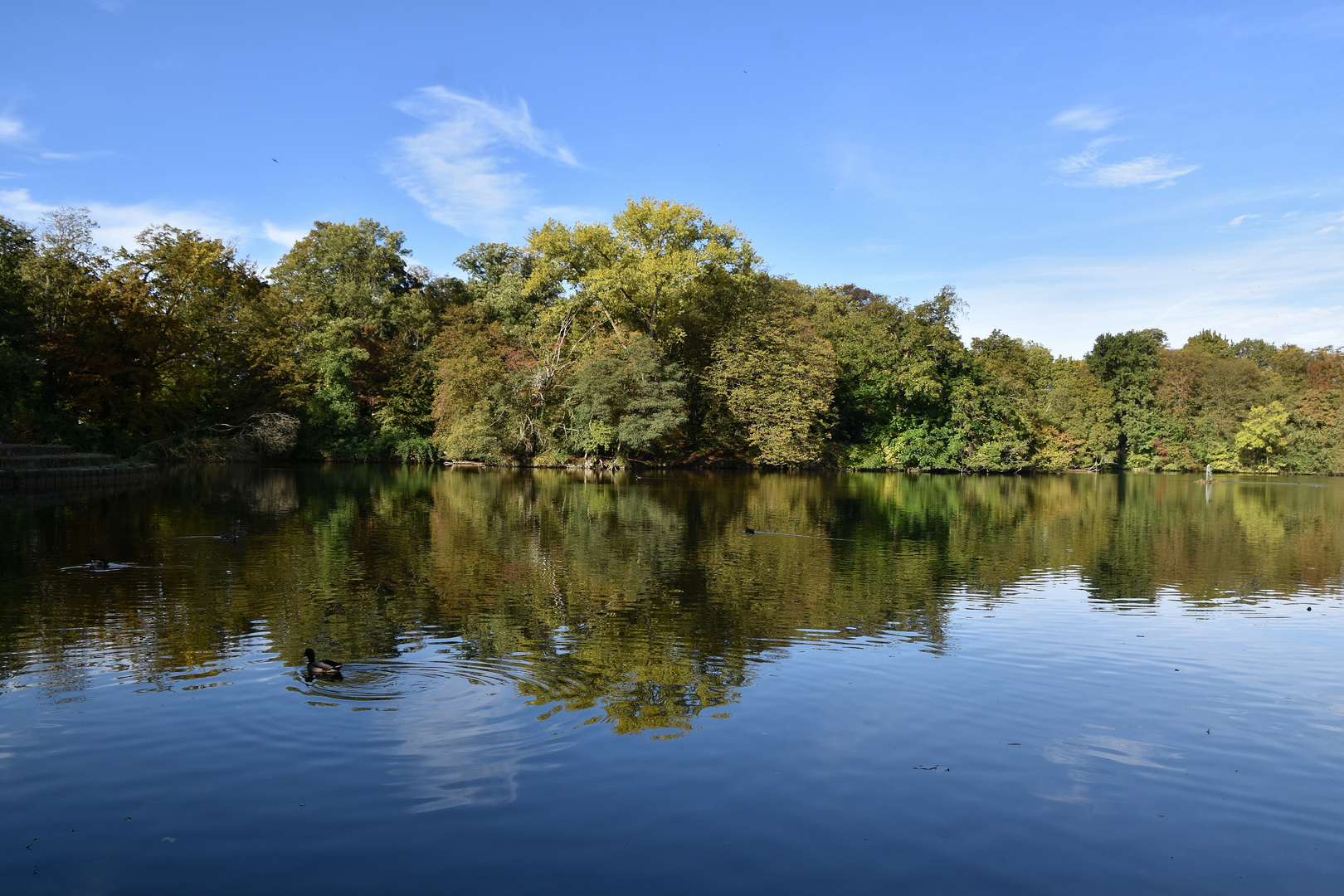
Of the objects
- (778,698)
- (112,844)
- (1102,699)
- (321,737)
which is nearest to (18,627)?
(321,737)

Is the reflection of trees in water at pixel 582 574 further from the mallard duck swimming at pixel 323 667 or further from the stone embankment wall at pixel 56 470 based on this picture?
the stone embankment wall at pixel 56 470

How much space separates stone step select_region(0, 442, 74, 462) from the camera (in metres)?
29.7

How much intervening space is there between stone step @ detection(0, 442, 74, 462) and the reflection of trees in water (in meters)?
5.62

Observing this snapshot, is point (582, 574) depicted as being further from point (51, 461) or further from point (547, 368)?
point (547, 368)

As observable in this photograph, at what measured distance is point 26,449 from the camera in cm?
3120

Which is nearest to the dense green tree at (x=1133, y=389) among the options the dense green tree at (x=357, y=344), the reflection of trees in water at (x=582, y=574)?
the reflection of trees in water at (x=582, y=574)

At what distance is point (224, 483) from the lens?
34.8 metres

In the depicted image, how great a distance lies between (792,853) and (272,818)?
3314mm

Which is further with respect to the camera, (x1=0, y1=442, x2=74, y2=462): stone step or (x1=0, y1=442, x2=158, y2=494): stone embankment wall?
(x1=0, y1=442, x2=74, y2=462): stone step

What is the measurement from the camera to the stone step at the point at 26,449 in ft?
97.4

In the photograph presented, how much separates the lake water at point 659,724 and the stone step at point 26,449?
17.1 metres

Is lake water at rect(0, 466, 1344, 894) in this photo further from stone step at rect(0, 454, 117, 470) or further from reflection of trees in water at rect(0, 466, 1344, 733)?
stone step at rect(0, 454, 117, 470)

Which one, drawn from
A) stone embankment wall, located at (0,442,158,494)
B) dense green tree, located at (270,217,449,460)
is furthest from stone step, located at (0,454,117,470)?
dense green tree, located at (270,217,449,460)

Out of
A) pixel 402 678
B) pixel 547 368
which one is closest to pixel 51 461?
pixel 547 368
